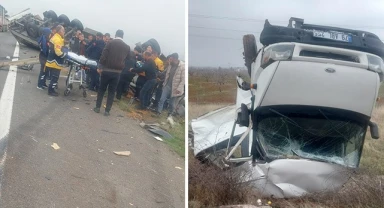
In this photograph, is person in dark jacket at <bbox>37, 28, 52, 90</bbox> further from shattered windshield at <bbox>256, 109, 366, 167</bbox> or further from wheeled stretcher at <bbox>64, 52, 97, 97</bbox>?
shattered windshield at <bbox>256, 109, 366, 167</bbox>

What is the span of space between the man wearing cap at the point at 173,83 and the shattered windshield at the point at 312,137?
2.02 feet

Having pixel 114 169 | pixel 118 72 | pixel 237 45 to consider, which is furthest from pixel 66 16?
pixel 237 45

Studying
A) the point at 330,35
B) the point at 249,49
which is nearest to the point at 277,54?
the point at 249,49

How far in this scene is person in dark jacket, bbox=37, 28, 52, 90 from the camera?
2.22 m

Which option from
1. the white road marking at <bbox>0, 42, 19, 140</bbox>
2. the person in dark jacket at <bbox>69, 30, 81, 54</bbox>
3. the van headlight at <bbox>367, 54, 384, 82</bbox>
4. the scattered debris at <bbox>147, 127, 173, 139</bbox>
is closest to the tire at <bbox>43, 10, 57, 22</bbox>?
the person in dark jacket at <bbox>69, 30, 81, 54</bbox>

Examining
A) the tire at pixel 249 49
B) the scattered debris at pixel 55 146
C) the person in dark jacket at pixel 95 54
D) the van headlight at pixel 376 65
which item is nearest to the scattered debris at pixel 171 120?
the person in dark jacket at pixel 95 54

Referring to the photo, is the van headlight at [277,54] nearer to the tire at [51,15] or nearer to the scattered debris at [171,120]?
the scattered debris at [171,120]

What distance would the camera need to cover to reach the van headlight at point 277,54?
2.56 metres

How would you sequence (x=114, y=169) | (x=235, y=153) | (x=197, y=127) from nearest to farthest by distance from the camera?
(x=114, y=169)
(x=197, y=127)
(x=235, y=153)

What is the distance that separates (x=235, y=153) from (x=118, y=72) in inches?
31.5

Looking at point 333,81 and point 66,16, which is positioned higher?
point 66,16

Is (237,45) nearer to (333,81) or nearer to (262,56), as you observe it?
(262,56)

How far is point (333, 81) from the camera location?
2.50m

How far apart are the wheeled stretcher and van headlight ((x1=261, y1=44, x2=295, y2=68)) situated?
2.83 ft
